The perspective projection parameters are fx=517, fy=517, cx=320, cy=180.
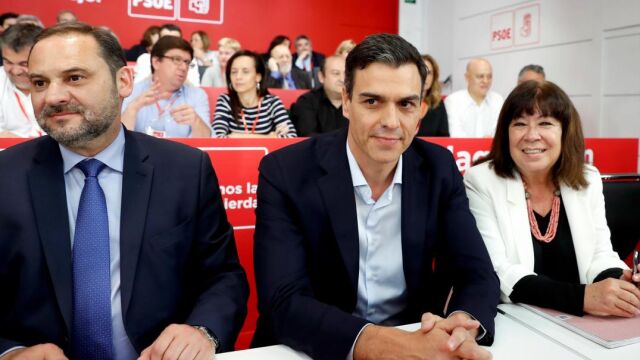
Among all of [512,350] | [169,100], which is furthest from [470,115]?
[512,350]

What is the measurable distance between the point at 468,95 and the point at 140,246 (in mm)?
5051

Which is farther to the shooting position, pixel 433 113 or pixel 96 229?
pixel 433 113

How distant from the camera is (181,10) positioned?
9172mm

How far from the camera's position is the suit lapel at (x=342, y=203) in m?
1.56

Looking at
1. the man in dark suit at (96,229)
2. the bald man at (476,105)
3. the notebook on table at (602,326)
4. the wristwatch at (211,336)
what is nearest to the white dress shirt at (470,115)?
the bald man at (476,105)

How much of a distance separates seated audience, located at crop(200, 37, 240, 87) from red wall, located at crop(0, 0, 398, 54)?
7.58 feet

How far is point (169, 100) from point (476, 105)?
3.49 metres

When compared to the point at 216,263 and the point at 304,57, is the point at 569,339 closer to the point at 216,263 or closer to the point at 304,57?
the point at 216,263

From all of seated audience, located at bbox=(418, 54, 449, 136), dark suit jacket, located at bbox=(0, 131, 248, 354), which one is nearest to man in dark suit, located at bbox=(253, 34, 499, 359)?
dark suit jacket, located at bbox=(0, 131, 248, 354)

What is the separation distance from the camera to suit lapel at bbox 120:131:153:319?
4.61 feet

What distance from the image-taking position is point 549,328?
4.47ft

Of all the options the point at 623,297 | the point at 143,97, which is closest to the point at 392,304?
the point at 623,297

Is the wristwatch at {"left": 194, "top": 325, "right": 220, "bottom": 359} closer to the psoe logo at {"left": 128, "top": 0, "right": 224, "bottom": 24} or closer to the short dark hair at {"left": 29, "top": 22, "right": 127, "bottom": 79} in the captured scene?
the short dark hair at {"left": 29, "top": 22, "right": 127, "bottom": 79}

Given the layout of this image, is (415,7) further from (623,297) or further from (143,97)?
(623,297)
